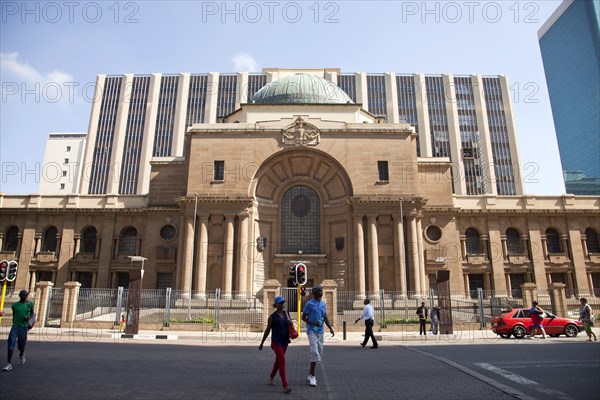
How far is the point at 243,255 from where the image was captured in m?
32.0

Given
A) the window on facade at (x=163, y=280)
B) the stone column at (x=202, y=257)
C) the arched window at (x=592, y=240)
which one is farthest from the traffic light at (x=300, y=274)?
the arched window at (x=592, y=240)

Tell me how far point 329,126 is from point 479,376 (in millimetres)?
27571

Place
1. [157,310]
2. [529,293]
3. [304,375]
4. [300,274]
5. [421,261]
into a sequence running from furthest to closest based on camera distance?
1. [421,261]
2. [529,293]
3. [157,310]
4. [300,274]
5. [304,375]

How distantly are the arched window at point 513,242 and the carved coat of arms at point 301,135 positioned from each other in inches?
803

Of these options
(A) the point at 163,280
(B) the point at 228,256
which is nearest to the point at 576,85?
(B) the point at 228,256

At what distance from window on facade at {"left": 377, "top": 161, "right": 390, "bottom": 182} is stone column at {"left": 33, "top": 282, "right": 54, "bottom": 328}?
973 inches

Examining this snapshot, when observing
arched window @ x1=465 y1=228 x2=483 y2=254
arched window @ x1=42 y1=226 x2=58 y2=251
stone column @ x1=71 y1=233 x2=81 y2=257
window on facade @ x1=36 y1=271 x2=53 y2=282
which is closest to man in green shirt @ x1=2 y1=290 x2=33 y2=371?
stone column @ x1=71 y1=233 x2=81 y2=257

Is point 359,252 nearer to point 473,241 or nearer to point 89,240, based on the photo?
point 473,241

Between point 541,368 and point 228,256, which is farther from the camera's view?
point 228,256

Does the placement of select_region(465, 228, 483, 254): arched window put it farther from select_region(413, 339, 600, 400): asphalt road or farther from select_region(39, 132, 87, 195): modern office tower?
select_region(39, 132, 87, 195): modern office tower

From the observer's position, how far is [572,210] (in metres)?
38.0

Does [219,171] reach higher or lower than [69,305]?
higher

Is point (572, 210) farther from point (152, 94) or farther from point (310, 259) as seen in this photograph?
point (152, 94)

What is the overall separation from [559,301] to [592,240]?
1780 cm
